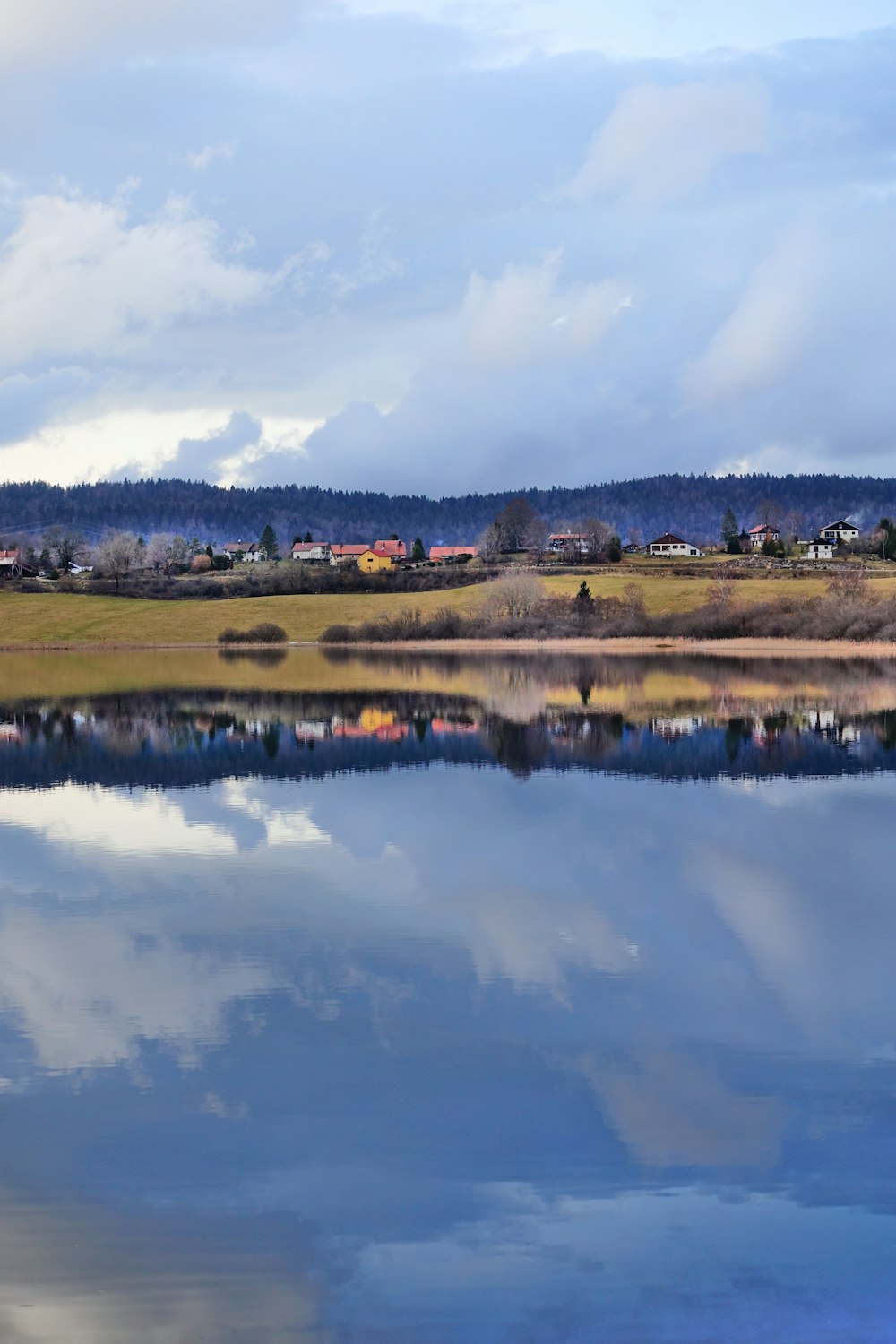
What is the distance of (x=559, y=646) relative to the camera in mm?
107750

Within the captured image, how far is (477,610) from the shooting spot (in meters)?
123

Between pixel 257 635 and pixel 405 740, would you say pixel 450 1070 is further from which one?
pixel 257 635

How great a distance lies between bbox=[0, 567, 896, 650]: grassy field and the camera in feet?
397

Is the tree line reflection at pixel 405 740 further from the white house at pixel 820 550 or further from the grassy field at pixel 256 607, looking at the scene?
the white house at pixel 820 550

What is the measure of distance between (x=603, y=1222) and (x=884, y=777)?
79.7ft

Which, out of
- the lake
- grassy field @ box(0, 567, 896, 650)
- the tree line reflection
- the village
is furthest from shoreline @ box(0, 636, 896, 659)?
the lake

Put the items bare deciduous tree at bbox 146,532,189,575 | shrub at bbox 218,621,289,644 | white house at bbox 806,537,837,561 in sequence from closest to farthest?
shrub at bbox 218,621,289,644 → white house at bbox 806,537,837,561 → bare deciduous tree at bbox 146,532,189,575

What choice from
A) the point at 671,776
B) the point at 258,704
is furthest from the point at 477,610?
the point at 671,776

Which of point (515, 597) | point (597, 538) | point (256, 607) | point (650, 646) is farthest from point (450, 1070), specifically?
point (597, 538)

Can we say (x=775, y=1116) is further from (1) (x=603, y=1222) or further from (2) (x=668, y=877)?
(2) (x=668, y=877)

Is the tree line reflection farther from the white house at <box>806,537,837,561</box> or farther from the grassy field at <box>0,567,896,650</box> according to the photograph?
the white house at <box>806,537,837,561</box>

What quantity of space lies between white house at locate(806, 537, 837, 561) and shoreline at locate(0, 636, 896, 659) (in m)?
59.0

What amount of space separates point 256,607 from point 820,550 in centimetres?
8499

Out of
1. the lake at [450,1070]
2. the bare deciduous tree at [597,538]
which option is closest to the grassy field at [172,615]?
the bare deciduous tree at [597,538]
